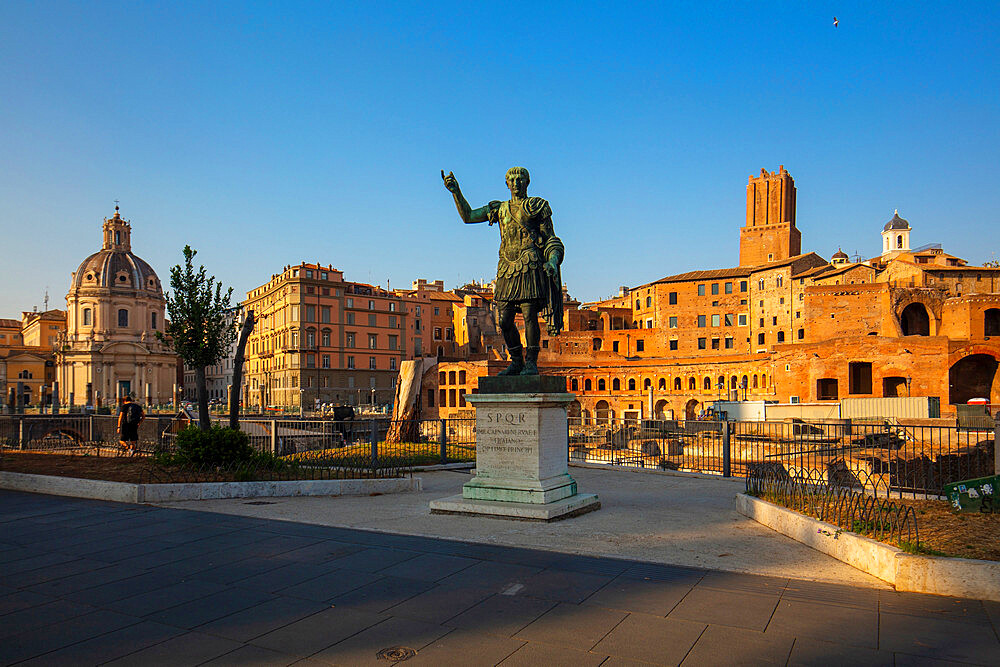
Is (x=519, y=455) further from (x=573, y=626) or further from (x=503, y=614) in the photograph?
(x=573, y=626)

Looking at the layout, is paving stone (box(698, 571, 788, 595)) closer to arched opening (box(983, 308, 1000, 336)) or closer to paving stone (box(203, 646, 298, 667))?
paving stone (box(203, 646, 298, 667))

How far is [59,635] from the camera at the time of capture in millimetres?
4570

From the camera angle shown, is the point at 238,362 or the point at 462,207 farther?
the point at 238,362

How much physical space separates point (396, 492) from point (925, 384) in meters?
54.7

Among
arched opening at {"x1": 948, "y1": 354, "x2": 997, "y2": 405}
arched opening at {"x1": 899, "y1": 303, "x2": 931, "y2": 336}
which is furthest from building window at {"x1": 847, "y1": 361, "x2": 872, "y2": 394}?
arched opening at {"x1": 899, "y1": 303, "x2": 931, "y2": 336}

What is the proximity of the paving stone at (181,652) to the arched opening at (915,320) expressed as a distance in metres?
69.9

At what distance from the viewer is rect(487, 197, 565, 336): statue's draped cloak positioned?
9539mm

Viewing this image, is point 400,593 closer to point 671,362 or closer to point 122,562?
point 122,562

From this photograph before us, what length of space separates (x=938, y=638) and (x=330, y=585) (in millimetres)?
4520

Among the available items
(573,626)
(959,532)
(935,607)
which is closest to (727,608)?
(573,626)

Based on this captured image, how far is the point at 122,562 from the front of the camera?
6516mm

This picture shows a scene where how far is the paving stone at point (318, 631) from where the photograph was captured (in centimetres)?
435

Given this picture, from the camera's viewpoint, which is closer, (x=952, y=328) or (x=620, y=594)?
(x=620, y=594)

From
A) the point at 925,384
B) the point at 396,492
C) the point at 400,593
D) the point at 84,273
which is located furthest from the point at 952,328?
the point at 84,273
